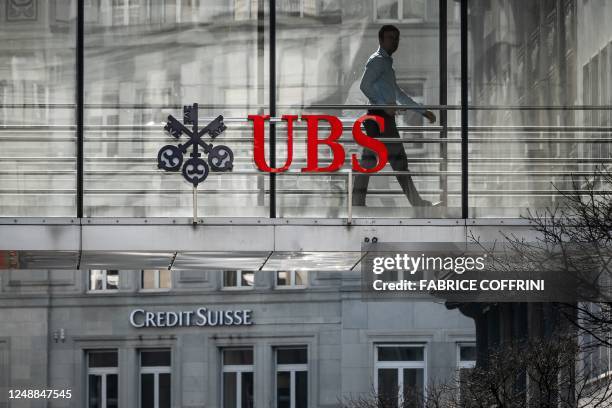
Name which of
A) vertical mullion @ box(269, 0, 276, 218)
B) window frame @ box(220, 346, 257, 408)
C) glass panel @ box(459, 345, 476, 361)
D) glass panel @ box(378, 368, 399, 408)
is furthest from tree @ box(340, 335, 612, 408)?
window frame @ box(220, 346, 257, 408)

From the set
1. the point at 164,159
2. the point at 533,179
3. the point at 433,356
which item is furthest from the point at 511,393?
the point at 433,356

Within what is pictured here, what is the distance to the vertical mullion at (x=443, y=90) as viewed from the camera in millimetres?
24156

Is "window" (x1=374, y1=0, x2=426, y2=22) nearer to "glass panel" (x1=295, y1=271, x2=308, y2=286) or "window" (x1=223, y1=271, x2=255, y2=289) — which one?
"glass panel" (x1=295, y1=271, x2=308, y2=286)

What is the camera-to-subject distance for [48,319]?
4556 centimetres

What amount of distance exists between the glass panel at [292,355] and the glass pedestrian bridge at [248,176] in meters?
21.6

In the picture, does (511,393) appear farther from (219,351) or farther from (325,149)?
(219,351)

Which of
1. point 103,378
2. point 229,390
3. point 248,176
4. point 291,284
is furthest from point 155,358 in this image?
point 248,176

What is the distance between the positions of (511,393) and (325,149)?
5878mm

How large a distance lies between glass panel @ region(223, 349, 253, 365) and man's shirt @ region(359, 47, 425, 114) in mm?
22546

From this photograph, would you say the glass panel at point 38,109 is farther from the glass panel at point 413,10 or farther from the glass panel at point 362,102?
the glass panel at point 413,10

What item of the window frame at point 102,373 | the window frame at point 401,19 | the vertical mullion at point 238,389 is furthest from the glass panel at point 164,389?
the window frame at point 401,19

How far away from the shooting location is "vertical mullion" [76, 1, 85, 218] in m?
23.8

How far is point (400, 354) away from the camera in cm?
4466

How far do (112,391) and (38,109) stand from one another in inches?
906
